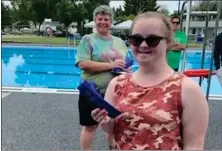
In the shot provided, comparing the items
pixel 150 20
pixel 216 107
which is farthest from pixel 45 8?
pixel 150 20

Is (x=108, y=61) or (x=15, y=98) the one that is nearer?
(x=108, y=61)

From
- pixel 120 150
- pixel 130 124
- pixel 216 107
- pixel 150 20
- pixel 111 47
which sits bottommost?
pixel 216 107

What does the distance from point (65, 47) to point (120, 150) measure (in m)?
14.1

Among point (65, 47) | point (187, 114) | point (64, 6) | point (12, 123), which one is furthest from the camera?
point (65, 47)

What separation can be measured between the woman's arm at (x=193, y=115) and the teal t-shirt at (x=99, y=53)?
4.25 ft

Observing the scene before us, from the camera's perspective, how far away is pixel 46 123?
392 cm

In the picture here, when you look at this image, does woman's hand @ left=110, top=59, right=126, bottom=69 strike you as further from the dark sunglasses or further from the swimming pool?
the swimming pool

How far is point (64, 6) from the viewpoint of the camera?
711 centimetres

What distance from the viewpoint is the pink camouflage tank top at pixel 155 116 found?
3.92 ft

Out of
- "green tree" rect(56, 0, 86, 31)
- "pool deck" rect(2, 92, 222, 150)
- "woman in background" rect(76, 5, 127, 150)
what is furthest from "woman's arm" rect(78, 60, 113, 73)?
"green tree" rect(56, 0, 86, 31)

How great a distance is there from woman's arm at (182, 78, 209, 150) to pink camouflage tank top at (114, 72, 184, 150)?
0.02 metres

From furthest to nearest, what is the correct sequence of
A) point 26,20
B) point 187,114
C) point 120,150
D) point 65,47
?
1. point 65,47
2. point 26,20
3. point 120,150
4. point 187,114

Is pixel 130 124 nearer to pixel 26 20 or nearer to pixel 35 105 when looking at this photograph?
pixel 35 105

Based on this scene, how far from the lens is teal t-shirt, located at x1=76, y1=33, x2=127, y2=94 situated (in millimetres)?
2463
